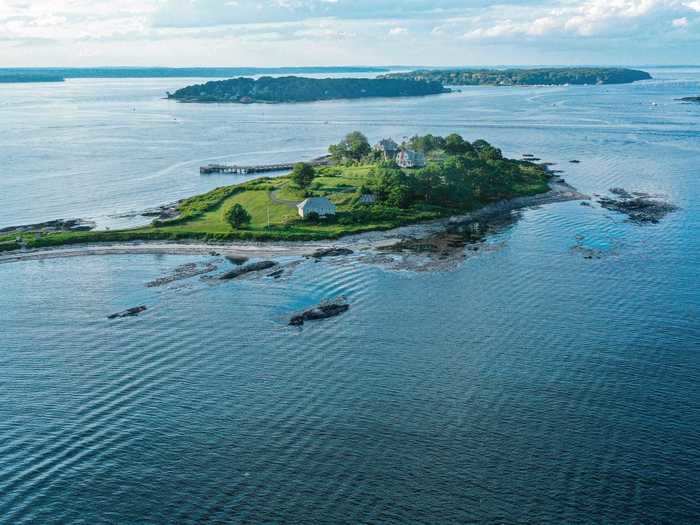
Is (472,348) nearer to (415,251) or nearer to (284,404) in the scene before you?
(284,404)

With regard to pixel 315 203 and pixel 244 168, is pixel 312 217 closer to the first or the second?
pixel 315 203

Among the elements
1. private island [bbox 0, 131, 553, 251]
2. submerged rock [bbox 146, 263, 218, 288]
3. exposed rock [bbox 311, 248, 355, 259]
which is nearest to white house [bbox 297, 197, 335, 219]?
private island [bbox 0, 131, 553, 251]

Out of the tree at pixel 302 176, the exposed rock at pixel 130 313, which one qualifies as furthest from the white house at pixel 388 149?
the exposed rock at pixel 130 313

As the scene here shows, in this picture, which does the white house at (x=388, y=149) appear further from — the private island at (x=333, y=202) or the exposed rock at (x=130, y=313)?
the exposed rock at (x=130, y=313)

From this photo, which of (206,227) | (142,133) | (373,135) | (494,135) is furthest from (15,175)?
(494,135)

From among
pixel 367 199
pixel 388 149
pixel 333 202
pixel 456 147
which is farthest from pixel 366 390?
pixel 388 149
